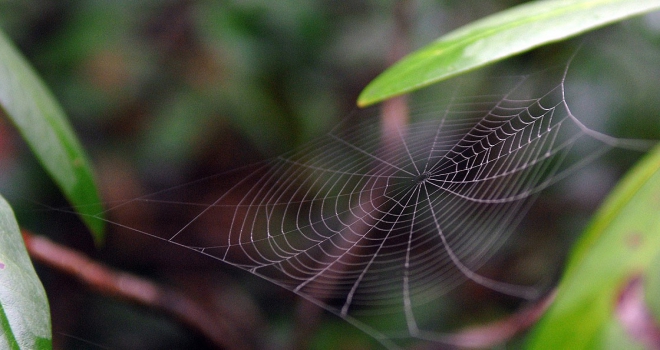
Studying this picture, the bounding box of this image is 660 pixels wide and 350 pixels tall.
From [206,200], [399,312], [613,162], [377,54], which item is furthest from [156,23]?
[613,162]

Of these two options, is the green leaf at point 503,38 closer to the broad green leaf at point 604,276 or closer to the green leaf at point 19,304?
the broad green leaf at point 604,276

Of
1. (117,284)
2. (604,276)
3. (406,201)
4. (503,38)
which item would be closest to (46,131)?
(117,284)

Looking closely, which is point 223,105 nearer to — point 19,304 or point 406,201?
point 406,201

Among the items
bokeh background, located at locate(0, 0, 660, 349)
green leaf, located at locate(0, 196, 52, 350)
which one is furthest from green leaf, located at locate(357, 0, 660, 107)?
bokeh background, located at locate(0, 0, 660, 349)

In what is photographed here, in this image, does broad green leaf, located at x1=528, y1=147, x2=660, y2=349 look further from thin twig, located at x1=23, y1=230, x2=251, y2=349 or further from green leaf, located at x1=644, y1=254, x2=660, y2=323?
thin twig, located at x1=23, y1=230, x2=251, y2=349

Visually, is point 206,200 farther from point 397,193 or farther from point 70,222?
point 397,193

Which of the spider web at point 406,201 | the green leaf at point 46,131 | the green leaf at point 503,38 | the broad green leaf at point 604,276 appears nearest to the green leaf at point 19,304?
the green leaf at point 46,131
